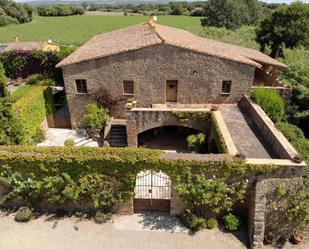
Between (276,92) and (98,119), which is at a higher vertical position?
(276,92)

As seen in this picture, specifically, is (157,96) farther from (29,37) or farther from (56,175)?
(29,37)

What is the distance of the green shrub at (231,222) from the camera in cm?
1495

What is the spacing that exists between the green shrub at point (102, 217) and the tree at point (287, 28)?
99.4ft

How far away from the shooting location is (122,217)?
1603 centimetres

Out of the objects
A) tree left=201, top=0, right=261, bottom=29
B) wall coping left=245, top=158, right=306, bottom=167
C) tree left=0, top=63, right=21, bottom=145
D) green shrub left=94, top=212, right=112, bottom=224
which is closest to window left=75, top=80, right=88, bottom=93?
tree left=0, top=63, right=21, bottom=145

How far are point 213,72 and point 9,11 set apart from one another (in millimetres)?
82087

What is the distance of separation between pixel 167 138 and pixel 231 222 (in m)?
10.3

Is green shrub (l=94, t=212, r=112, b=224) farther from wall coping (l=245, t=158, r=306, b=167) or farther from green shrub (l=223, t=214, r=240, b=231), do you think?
wall coping (l=245, t=158, r=306, b=167)

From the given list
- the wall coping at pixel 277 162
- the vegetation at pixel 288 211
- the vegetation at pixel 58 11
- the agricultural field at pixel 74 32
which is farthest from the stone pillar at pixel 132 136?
the vegetation at pixel 58 11

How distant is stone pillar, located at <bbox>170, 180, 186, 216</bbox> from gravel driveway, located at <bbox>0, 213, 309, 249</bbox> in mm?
448

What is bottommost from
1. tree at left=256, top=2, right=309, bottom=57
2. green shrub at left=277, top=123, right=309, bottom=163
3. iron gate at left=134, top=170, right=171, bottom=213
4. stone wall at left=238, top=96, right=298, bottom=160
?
iron gate at left=134, top=170, right=171, bottom=213

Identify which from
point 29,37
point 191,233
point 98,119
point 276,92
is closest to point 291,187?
point 191,233

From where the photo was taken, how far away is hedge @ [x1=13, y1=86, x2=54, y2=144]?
21.9 meters

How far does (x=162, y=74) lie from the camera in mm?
22594
